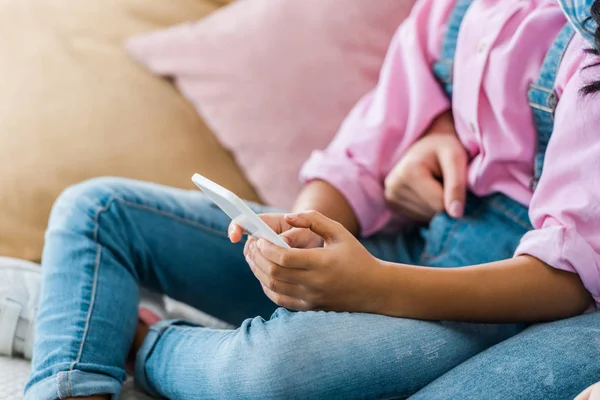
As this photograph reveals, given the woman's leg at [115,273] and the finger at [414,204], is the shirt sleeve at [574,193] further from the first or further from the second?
the woman's leg at [115,273]

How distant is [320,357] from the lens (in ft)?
2.15

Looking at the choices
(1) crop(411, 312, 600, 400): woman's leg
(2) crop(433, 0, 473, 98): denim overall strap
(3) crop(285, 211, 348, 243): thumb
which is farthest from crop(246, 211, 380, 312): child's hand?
(2) crop(433, 0, 473, 98): denim overall strap

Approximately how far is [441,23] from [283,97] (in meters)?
0.27

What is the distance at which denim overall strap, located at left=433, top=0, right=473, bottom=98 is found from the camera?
2.94 ft

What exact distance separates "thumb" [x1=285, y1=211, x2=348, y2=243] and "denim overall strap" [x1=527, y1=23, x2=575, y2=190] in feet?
0.85

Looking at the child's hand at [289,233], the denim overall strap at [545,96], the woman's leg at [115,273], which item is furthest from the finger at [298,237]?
the denim overall strap at [545,96]

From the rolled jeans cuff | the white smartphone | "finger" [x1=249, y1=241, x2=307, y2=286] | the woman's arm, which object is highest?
the white smartphone

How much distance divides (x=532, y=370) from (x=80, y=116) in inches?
27.7

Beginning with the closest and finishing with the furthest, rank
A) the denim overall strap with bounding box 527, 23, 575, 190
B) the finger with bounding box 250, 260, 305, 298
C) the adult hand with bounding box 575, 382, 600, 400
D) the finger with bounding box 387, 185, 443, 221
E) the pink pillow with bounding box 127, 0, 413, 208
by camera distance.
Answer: the adult hand with bounding box 575, 382, 600, 400 → the finger with bounding box 250, 260, 305, 298 → the denim overall strap with bounding box 527, 23, 575, 190 → the finger with bounding box 387, 185, 443, 221 → the pink pillow with bounding box 127, 0, 413, 208

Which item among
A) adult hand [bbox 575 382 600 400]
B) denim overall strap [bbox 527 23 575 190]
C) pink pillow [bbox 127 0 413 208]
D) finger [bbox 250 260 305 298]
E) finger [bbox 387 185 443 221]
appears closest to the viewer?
adult hand [bbox 575 382 600 400]

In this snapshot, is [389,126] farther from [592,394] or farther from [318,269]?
[592,394]

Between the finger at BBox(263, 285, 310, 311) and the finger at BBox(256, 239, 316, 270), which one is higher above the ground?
the finger at BBox(256, 239, 316, 270)

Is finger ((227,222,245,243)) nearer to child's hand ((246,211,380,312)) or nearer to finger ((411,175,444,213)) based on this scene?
child's hand ((246,211,380,312))

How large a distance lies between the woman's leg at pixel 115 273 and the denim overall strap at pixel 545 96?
0.36 m
